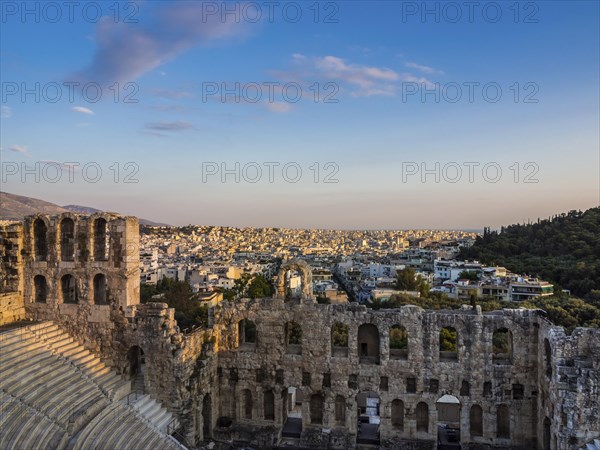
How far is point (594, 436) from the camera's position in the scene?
56.9 ft

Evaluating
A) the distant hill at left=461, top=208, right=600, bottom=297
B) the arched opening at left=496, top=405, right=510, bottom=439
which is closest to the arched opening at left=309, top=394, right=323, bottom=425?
the arched opening at left=496, top=405, right=510, bottom=439

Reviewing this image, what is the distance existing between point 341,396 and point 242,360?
15.6 feet

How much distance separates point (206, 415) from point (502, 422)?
1297 cm

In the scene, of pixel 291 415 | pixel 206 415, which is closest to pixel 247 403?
pixel 206 415

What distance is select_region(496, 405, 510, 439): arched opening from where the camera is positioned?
21525mm

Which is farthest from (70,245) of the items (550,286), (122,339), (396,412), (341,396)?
(550,286)

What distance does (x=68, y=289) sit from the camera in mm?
23000

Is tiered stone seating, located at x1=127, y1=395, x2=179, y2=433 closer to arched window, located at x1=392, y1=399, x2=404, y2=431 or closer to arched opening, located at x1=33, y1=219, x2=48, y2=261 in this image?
arched opening, located at x1=33, y1=219, x2=48, y2=261

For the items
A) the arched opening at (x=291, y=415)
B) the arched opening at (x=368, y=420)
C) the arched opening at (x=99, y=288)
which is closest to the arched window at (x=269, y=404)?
the arched opening at (x=291, y=415)

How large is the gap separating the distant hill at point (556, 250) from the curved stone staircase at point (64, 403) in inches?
2005

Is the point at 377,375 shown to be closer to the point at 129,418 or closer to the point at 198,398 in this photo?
the point at 198,398

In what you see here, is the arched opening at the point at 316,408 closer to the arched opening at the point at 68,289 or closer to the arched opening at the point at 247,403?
the arched opening at the point at 247,403

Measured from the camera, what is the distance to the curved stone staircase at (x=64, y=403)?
1523cm

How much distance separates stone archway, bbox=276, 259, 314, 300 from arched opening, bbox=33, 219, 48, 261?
10363 mm
